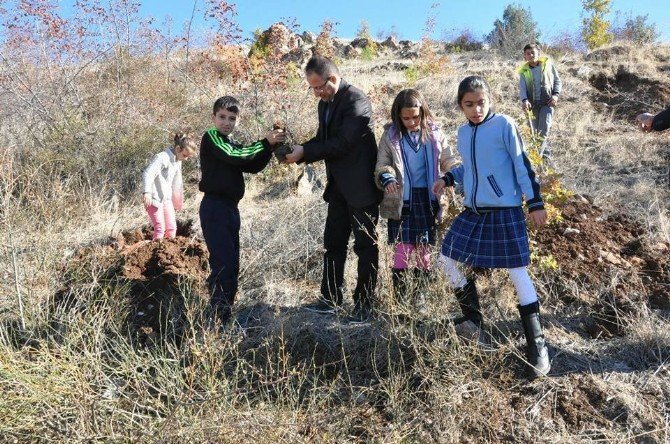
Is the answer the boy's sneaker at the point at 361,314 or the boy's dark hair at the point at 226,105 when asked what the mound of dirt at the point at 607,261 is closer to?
the boy's sneaker at the point at 361,314

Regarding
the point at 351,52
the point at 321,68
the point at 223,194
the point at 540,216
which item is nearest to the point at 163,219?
the point at 223,194

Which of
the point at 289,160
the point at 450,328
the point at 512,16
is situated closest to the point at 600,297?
the point at 450,328

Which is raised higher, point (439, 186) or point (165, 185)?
point (165, 185)

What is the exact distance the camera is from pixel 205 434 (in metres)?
2.07

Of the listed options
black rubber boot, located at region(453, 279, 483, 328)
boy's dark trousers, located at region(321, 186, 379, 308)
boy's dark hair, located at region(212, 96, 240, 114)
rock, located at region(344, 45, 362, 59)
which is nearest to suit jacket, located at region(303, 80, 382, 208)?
boy's dark trousers, located at region(321, 186, 379, 308)

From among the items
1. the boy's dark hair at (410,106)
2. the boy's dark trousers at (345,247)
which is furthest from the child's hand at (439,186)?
the boy's dark trousers at (345,247)

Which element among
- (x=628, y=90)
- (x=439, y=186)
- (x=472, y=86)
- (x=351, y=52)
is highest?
(x=351, y=52)

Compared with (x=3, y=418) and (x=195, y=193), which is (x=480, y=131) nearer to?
(x=3, y=418)

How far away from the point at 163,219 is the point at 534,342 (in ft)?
11.2

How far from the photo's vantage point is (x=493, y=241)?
8.83ft

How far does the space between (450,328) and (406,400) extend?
1.46ft

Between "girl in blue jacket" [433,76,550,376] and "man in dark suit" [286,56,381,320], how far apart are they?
62cm

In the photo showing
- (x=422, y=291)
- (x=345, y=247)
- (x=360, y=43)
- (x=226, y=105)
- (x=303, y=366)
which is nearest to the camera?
(x=303, y=366)

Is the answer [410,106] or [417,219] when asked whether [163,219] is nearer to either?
[417,219]
